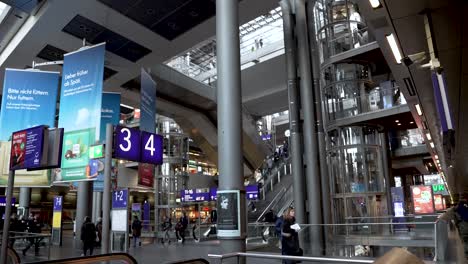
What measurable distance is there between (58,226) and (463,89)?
18.3 meters

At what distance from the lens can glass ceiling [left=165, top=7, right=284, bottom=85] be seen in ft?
96.5

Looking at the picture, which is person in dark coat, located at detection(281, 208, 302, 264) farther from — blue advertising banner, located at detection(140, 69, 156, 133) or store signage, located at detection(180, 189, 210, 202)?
store signage, located at detection(180, 189, 210, 202)

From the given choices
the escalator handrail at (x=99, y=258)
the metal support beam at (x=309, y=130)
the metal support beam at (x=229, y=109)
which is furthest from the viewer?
the metal support beam at (x=309, y=130)

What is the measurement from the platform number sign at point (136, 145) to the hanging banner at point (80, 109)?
1594 millimetres

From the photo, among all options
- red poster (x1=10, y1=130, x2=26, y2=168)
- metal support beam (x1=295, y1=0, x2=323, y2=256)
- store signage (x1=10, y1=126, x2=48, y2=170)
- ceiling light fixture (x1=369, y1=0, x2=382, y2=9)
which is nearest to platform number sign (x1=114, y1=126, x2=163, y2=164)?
store signage (x1=10, y1=126, x2=48, y2=170)

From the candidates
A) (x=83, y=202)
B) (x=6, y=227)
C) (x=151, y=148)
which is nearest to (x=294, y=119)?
(x=83, y=202)

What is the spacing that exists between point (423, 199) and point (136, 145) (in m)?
15.4

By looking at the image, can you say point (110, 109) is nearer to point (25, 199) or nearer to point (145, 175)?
point (145, 175)

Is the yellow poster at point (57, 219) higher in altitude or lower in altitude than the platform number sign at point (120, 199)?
lower

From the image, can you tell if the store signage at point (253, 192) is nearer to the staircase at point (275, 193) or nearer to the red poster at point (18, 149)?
the staircase at point (275, 193)

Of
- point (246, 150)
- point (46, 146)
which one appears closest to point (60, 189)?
point (246, 150)

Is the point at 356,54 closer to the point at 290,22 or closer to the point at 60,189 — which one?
the point at 290,22

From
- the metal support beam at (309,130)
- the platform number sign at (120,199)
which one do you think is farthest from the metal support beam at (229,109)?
the metal support beam at (309,130)

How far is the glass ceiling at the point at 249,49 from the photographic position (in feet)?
96.5
